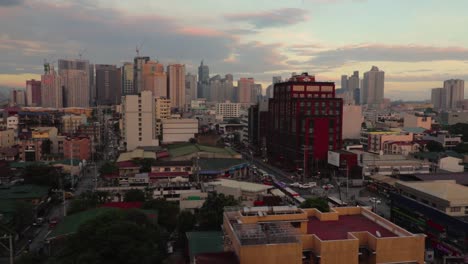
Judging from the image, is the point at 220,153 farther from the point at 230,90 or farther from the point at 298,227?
the point at 230,90

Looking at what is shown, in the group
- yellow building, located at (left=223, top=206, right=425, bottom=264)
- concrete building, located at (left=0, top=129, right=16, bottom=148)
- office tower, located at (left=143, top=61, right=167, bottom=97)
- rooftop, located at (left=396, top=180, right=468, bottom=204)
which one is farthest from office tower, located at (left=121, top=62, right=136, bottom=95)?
yellow building, located at (left=223, top=206, right=425, bottom=264)

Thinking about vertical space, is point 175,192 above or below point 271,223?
below

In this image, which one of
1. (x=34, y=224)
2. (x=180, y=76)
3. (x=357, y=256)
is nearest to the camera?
(x=357, y=256)

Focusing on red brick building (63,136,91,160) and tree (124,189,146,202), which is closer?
tree (124,189,146,202)

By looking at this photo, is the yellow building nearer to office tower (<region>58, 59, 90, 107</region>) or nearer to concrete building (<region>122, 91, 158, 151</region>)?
concrete building (<region>122, 91, 158, 151</region>)

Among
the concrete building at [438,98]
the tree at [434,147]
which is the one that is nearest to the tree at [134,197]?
the tree at [434,147]

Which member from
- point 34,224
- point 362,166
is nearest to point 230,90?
point 362,166

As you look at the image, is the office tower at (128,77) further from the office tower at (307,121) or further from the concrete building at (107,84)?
the office tower at (307,121)
